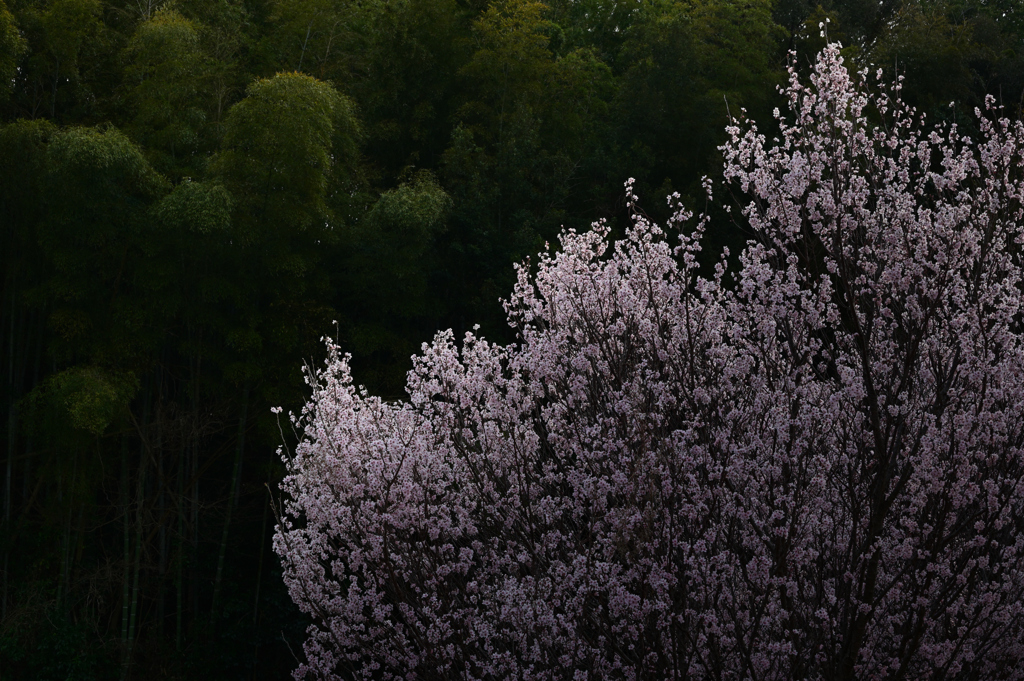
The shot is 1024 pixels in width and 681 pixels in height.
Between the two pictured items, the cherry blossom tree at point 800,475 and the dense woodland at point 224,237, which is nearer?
the cherry blossom tree at point 800,475

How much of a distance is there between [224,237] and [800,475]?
10567 mm

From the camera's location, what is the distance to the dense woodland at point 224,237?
13.7 meters

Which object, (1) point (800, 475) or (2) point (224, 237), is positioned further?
(2) point (224, 237)

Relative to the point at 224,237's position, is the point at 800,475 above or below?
below

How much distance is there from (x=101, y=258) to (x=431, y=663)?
9.02 meters

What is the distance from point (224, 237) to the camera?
14.3 metres

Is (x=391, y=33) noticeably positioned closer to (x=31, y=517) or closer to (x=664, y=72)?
(x=664, y=72)

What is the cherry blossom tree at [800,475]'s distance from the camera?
218 inches

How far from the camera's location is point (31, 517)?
1513cm

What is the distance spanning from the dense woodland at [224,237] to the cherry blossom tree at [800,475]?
6377mm

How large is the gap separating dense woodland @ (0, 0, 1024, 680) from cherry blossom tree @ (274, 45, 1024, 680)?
6377 millimetres

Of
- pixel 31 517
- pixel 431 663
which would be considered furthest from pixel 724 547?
pixel 31 517

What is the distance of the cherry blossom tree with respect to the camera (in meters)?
5.53

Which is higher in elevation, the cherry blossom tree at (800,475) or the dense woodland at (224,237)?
the dense woodland at (224,237)
